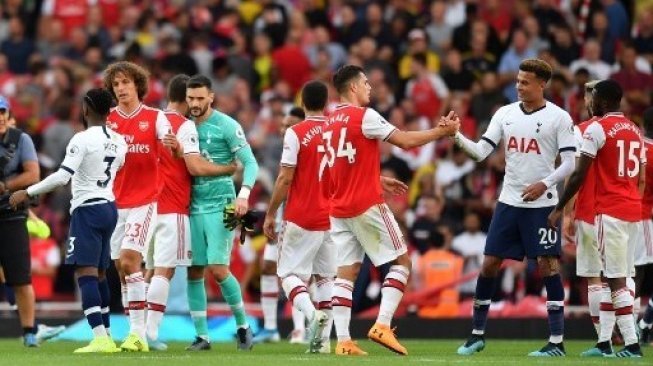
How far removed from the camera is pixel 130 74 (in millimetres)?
18547

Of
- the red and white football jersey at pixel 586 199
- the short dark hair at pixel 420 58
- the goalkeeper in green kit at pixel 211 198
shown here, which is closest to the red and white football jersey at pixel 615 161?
the red and white football jersey at pixel 586 199

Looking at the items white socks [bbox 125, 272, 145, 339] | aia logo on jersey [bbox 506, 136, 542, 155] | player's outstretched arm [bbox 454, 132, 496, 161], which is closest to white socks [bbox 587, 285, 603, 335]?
aia logo on jersey [bbox 506, 136, 542, 155]

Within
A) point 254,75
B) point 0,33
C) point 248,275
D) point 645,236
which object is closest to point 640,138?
point 645,236

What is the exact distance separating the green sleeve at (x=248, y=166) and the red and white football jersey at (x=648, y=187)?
437 cm

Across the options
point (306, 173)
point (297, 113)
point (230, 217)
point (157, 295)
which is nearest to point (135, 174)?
point (230, 217)

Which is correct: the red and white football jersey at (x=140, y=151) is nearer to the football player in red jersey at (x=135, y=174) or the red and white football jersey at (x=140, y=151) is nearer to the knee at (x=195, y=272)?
the football player in red jersey at (x=135, y=174)

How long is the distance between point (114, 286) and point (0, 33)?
30.3 ft

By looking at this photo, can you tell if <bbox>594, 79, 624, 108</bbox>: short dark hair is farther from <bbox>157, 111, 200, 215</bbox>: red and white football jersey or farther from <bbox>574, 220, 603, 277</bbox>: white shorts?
<bbox>157, 111, 200, 215</bbox>: red and white football jersey

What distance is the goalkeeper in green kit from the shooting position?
738 inches

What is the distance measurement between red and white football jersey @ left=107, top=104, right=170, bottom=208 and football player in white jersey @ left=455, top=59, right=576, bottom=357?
3.24 metres

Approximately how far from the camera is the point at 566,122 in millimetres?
17719

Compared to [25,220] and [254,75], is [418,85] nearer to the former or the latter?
[254,75]

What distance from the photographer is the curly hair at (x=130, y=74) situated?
18531 mm

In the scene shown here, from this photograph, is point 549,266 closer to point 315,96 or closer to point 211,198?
point 315,96
